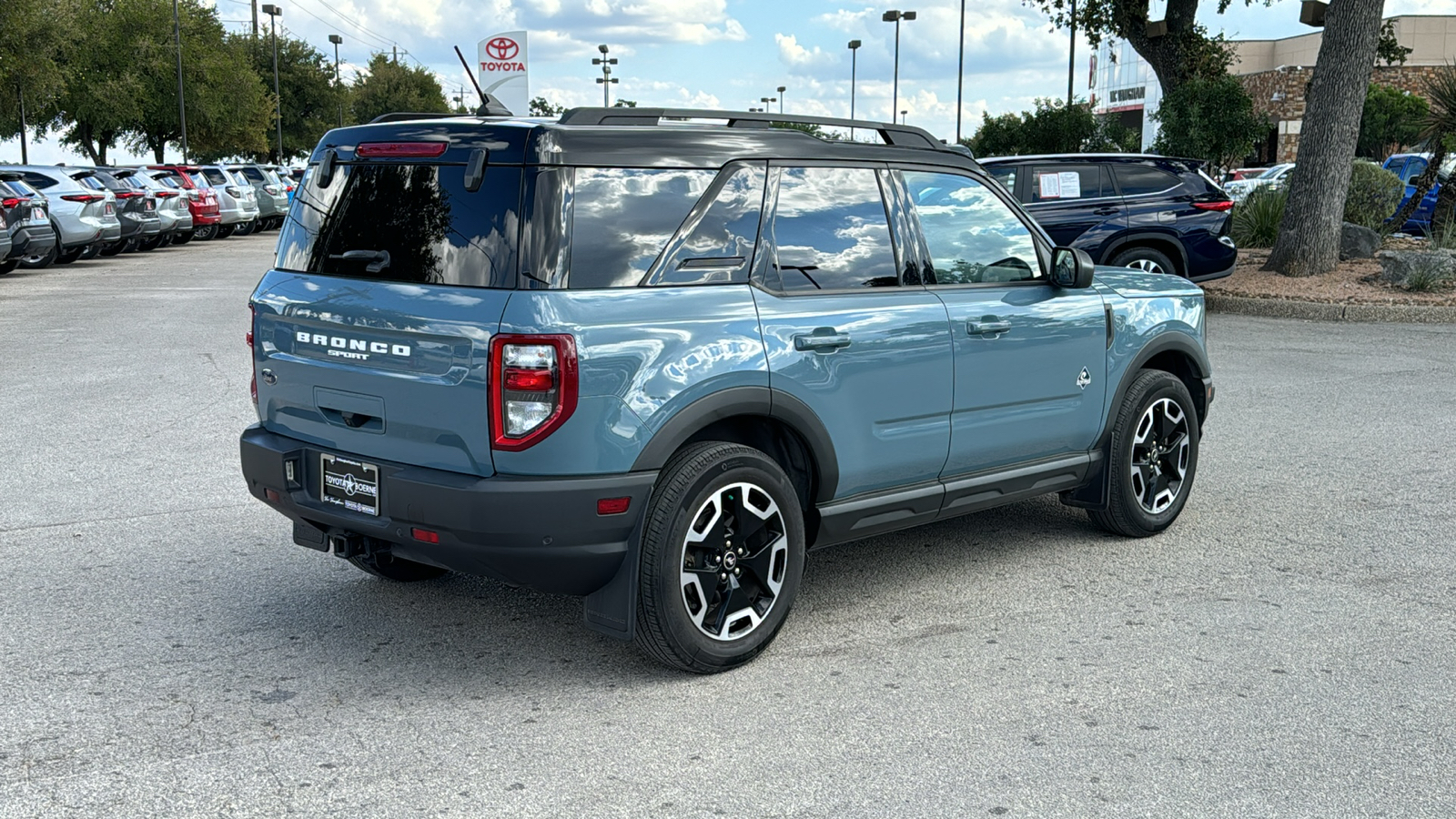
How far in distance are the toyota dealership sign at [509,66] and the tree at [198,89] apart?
132ft

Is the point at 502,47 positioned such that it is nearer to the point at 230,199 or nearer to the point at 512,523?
the point at 512,523

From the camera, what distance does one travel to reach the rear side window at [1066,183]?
15422 mm

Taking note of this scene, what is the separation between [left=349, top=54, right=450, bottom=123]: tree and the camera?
94.5m

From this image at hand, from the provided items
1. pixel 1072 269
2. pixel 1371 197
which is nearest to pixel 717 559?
pixel 1072 269

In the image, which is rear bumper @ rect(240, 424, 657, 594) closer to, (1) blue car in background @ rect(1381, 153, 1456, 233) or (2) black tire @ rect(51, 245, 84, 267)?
(1) blue car in background @ rect(1381, 153, 1456, 233)

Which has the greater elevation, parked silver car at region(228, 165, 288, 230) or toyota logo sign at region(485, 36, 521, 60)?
toyota logo sign at region(485, 36, 521, 60)

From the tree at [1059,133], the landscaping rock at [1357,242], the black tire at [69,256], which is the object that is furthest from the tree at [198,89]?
the landscaping rock at [1357,242]

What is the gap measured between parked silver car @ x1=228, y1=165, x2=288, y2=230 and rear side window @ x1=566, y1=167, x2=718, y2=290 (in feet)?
120

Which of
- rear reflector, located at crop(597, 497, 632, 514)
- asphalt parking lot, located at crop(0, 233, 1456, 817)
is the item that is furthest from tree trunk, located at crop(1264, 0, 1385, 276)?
rear reflector, located at crop(597, 497, 632, 514)

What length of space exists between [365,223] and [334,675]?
157 centimetres

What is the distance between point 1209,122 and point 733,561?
24.9m

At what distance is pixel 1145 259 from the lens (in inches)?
610

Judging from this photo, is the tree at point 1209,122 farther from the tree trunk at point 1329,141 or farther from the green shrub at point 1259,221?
the tree trunk at point 1329,141

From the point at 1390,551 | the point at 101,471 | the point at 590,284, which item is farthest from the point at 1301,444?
the point at 101,471
